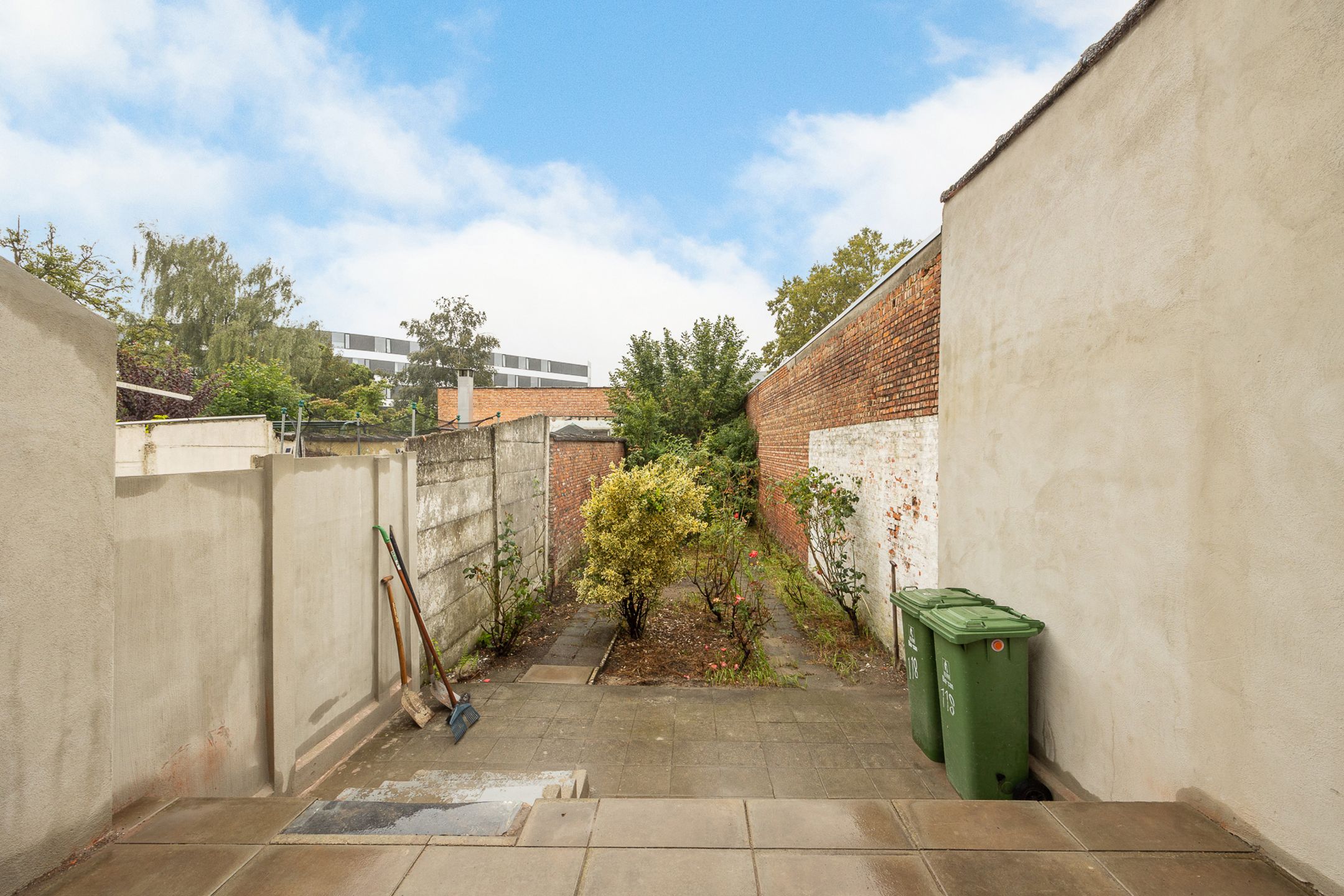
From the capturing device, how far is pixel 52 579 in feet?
6.27

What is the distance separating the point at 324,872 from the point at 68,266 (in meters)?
26.2

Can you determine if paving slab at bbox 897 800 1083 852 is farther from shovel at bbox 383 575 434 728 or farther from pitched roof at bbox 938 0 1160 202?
pitched roof at bbox 938 0 1160 202

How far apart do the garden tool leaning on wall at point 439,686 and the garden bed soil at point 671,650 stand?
1.30m

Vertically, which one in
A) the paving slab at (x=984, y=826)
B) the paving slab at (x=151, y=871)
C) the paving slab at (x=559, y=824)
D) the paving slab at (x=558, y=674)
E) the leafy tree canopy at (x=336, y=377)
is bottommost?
the paving slab at (x=558, y=674)


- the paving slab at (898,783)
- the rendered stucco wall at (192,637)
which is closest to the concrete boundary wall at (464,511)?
Answer: the rendered stucco wall at (192,637)

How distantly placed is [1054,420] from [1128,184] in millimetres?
1254

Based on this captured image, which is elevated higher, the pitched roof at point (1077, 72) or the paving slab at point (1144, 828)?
the pitched roof at point (1077, 72)

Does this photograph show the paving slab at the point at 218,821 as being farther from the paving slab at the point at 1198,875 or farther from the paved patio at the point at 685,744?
the paving slab at the point at 1198,875

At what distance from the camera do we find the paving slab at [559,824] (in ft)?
7.14

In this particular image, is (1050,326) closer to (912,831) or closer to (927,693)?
(927,693)

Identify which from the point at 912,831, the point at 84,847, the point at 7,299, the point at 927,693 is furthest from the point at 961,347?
the point at 84,847

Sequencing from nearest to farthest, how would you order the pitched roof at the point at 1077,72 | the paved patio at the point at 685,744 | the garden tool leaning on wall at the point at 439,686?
1. the pitched roof at the point at 1077,72
2. the paved patio at the point at 685,744
3. the garden tool leaning on wall at the point at 439,686

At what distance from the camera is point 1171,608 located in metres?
2.54

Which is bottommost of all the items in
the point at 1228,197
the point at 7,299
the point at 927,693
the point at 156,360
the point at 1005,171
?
the point at 927,693
